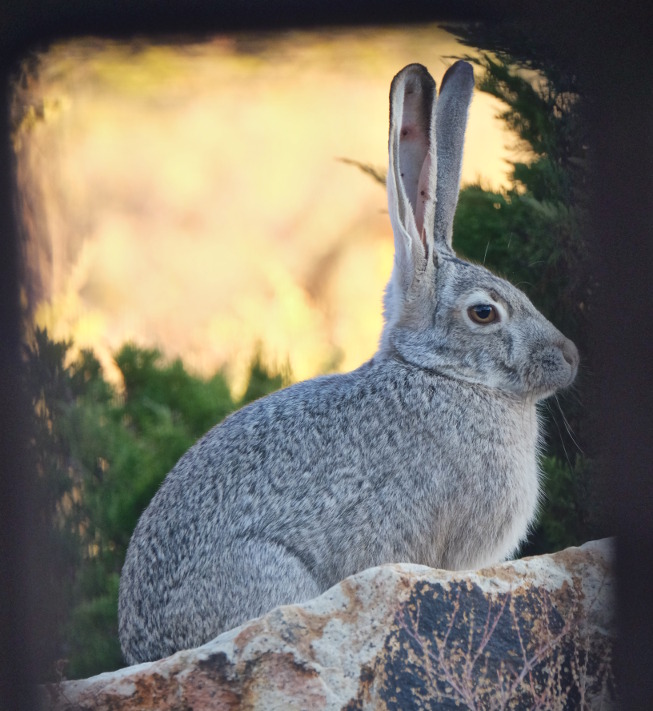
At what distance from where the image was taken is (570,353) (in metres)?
3.37

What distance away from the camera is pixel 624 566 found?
5.90ft

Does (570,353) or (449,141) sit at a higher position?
(449,141)

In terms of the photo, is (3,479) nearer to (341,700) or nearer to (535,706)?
(341,700)

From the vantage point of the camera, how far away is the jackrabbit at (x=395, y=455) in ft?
9.84

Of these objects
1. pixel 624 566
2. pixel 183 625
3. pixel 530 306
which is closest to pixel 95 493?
pixel 183 625

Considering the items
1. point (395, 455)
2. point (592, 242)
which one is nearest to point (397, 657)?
point (395, 455)

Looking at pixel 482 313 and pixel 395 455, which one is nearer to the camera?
pixel 395 455

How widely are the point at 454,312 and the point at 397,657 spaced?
1.43 m

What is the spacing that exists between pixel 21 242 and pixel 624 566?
1.40m

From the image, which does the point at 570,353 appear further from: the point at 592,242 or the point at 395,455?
the point at 592,242

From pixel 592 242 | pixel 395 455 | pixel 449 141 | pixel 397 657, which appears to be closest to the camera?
pixel 592 242

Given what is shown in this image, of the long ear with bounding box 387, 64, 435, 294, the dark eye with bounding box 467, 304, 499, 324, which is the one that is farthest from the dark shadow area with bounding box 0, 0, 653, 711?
the dark eye with bounding box 467, 304, 499, 324

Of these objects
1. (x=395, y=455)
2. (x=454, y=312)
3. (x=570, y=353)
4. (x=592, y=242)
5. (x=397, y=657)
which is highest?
(x=592, y=242)

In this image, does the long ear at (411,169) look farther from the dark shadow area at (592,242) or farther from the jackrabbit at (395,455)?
the dark shadow area at (592,242)
